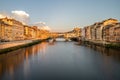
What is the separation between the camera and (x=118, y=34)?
3544cm

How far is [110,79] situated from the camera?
11578 mm

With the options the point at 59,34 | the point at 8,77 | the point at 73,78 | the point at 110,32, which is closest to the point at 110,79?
the point at 73,78

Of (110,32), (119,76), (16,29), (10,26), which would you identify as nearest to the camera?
(119,76)

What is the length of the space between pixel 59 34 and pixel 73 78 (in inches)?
5974

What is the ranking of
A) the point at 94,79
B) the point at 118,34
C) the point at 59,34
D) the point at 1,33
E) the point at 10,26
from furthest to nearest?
the point at 59,34 < the point at 10,26 < the point at 1,33 < the point at 118,34 < the point at 94,79

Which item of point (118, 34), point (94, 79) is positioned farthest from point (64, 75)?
point (118, 34)

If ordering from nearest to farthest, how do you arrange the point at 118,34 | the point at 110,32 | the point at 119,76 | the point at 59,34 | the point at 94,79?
the point at 94,79, the point at 119,76, the point at 118,34, the point at 110,32, the point at 59,34

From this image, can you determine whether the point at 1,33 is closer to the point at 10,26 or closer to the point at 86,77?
the point at 10,26

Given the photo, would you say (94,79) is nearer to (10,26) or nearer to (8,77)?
(8,77)

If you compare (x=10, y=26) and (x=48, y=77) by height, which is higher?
(x=10, y=26)

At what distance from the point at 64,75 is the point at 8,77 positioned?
393 cm

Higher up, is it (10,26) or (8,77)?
(10,26)

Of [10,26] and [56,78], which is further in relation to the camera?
[10,26]

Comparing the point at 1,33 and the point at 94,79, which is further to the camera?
the point at 1,33
